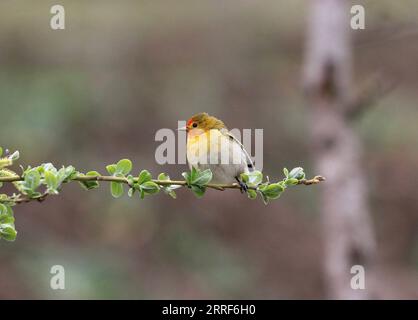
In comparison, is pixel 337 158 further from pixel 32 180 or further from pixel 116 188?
pixel 32 180

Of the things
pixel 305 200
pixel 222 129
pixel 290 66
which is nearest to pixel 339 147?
pixel 222 129

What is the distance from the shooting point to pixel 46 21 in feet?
40.9

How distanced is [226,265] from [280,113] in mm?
3008

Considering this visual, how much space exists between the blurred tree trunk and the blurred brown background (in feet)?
3.03

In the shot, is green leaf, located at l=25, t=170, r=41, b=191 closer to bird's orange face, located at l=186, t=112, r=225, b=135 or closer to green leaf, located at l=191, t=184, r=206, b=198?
green leaf, located at l=191, t=184, r=206, b=198

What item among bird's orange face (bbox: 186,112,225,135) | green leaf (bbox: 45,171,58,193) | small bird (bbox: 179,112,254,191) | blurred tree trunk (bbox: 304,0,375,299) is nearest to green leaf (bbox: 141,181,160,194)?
green leaf (bbox: 45,171,58,193)

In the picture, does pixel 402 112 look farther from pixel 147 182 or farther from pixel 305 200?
pixel 147 182

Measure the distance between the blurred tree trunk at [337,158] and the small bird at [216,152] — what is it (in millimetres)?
3095

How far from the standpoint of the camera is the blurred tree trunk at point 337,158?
20.4 ft

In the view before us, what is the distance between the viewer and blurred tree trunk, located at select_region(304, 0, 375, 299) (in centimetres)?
623

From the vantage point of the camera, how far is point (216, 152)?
3156 mm

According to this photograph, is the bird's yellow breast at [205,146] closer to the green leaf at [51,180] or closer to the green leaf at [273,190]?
the green leaf at [273,190]

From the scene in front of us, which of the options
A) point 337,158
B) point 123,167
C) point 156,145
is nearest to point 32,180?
point 123,167

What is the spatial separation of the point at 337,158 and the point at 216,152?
3.38 m
